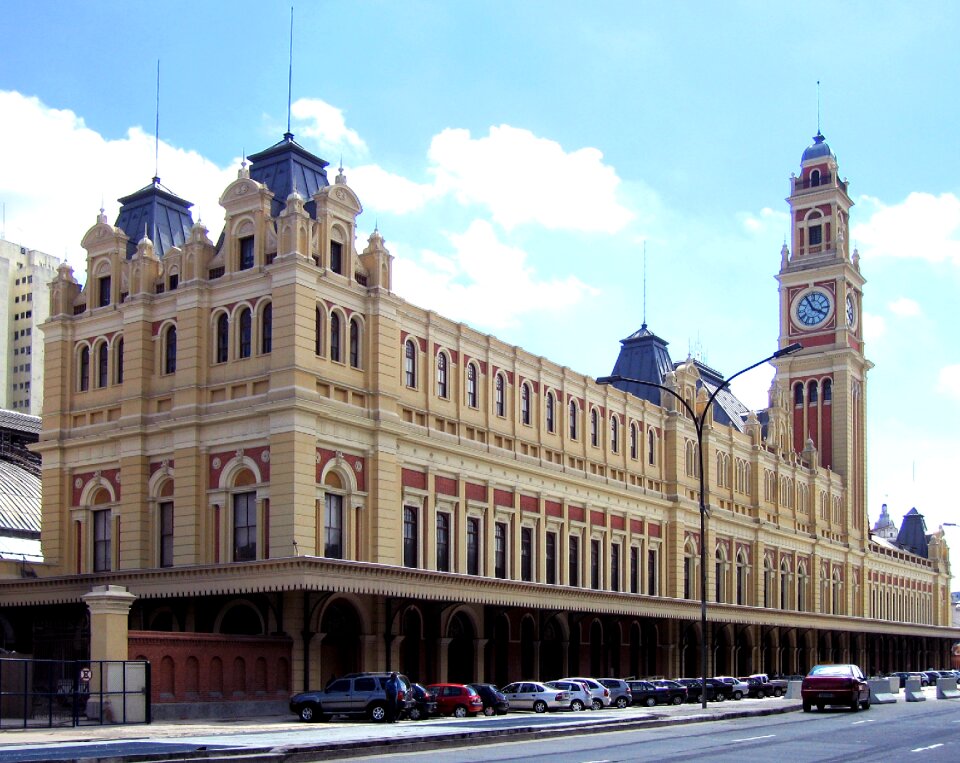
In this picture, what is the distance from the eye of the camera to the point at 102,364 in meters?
51.0

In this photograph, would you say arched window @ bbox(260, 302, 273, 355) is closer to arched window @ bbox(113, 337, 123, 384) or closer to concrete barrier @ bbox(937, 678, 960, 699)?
arched window @ bbox(113, 337, 123, 384)

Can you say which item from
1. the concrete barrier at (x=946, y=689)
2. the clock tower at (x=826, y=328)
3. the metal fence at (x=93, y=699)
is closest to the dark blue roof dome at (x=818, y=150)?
the clock tower at (x=826, y=328)

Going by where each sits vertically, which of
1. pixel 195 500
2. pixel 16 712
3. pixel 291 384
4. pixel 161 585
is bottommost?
pixel 16 712

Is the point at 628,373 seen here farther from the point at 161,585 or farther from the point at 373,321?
the point at 161,585

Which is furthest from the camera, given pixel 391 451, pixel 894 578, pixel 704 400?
pixel 894 578

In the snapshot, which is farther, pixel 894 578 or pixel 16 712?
pixel 894 578

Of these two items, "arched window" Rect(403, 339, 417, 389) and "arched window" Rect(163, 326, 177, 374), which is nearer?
"arched window" Rect(163, 326, 177, 374)

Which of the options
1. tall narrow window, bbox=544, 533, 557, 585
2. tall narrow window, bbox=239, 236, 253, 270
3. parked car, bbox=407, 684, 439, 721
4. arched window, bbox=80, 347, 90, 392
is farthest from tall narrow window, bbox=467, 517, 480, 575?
arched window, bbox=80, 347, 90, 392

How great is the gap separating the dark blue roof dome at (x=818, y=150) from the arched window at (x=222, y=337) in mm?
63415

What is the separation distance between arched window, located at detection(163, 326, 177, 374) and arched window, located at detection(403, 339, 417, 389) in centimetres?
815

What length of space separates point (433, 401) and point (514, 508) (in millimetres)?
Answer: 6906

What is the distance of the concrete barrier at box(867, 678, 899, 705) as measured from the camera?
5478cm

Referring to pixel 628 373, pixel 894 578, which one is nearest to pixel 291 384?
pixel 628 373

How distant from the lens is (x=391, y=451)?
47.8 meters
